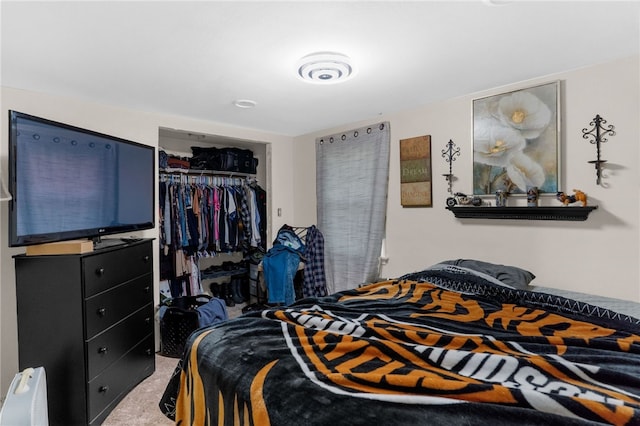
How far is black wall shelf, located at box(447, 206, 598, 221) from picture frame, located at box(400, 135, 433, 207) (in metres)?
0.33

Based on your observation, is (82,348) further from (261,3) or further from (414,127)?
(414,127)

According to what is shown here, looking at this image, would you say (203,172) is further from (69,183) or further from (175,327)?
(69,183)

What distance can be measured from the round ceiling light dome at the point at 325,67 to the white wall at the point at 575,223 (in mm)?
1234

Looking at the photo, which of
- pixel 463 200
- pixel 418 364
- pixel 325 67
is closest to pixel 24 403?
pixel 418 364

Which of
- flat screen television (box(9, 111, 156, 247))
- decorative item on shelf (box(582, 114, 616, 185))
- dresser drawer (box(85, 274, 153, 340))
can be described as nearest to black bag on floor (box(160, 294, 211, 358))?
dresser drawer (box(85, 274, 153, 340))

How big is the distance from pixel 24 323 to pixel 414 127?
320 centimetres

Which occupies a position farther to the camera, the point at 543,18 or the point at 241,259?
the point at 241,259

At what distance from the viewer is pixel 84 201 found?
7.34ft

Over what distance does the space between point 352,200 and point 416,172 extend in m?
0.79

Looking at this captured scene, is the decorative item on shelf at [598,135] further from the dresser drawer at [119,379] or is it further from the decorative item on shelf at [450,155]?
the dresser drawer at [119,379]

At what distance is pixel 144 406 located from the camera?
7.36 feet

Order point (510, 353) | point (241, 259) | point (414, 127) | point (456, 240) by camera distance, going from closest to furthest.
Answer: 1. point (510, 353)
2. point (456, 240)
3. point (414, 127)
4. point (241, 259)

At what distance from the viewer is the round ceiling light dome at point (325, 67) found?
1.93m

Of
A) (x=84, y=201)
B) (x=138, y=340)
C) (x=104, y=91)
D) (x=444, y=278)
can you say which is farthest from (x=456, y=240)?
Result: (x=104, y=91)
